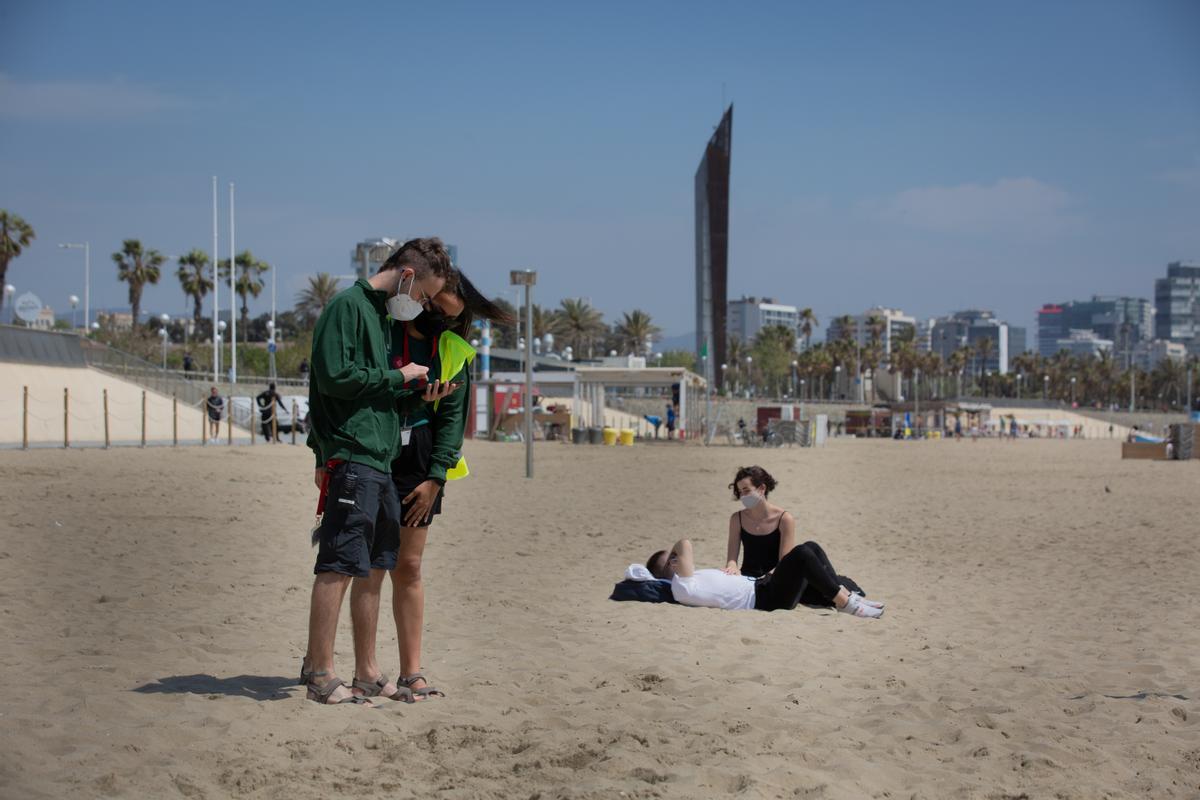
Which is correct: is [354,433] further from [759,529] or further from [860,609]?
[759,529]

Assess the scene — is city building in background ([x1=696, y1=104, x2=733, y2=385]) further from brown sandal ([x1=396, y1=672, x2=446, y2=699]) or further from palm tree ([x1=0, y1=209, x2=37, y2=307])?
brown sandal ([x1=396, y1=672, x2=446, y2=699])

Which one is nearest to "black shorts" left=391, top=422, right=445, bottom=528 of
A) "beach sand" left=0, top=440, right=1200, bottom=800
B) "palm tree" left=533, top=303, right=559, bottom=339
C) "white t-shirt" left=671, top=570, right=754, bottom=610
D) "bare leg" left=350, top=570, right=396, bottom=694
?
"bare leg" left=350, top=570, right=396, bottom=694

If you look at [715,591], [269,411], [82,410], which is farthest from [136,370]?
[715,591]

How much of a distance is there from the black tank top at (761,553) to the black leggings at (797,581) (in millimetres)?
457

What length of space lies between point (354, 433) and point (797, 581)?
3.57 meters

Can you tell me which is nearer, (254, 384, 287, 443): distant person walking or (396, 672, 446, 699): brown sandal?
(396, 672, 446, 699): brown sandal

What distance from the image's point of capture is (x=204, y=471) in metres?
16.8

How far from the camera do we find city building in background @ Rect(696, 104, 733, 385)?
70875 millimetres

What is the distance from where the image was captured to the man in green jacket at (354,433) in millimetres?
4227

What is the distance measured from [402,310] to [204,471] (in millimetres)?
13483

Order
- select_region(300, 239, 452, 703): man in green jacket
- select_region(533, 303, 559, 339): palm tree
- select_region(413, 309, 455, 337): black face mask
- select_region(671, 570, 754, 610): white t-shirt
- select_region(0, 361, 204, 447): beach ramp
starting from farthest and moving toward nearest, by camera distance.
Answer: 1. select_region(533, 303, 559, 339): palm tree
2. select_region(0, 361, 204, 447): beach ramp
3. select_region(671, 570, 754, 610): white t-shirt
4. select_region(413, 309, 455, 337): black face mask
5. select_region(300, 239, 452, 703): man in green jacket

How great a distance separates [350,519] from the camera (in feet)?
13.9

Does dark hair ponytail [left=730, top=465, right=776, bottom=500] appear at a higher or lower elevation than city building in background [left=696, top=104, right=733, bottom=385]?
lower

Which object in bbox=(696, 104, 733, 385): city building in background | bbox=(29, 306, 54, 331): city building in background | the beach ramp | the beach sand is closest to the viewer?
the beach sand
